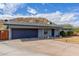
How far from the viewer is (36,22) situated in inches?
651

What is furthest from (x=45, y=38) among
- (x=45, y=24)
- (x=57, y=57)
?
(x=57, y=57)

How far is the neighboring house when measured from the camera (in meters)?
15.7

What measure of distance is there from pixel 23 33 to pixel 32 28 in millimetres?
803

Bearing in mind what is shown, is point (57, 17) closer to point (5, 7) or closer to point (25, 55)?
point (5, 7)

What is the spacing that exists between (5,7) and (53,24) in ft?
13.2

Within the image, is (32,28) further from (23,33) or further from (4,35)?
(4,35)

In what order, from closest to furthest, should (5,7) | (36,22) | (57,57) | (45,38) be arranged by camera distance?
1. (57,57)
2. (5,7)
3. (45,38)
4. (36,22)

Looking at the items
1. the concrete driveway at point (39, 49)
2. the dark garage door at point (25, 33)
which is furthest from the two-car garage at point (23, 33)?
the concrete driveway at point (39, 49)

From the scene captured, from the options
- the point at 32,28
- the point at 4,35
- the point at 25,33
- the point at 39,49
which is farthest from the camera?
the point at 4,35

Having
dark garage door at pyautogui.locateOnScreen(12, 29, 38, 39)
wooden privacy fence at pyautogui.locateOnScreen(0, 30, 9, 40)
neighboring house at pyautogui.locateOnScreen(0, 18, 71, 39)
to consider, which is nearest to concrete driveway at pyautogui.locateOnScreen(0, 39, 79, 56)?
dark garage door at pyautogui.locateOnScreen(12, 29, 38, 39)

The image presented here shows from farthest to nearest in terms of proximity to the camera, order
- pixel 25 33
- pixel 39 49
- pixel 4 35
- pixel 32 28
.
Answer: pixel 4 35 → pixel 32 28 → pixel 25 33 → pixel 39 49

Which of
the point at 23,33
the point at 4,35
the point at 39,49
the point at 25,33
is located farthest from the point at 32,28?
the point at 39,49

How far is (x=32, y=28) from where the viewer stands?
1616 cm

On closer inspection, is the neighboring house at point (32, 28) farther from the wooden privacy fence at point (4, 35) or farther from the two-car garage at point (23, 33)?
the wooden privacy fence at point (4, 35)
